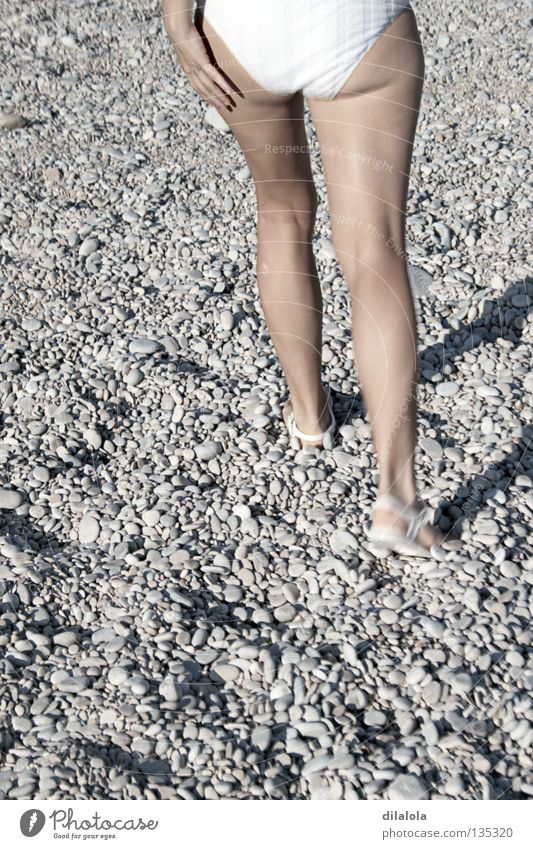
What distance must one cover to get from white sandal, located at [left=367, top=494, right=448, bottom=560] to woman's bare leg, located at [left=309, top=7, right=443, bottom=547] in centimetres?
9

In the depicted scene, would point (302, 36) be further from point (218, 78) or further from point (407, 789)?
point (407, 789)

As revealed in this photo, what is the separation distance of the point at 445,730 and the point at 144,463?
114 cm

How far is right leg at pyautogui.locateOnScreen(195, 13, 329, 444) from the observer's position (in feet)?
6.70

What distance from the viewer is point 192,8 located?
2.04 meters

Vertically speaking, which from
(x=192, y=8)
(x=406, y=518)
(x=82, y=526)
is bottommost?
(x=82, y=526)

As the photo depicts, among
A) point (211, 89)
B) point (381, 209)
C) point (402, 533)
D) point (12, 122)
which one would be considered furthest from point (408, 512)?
point (12, 122)

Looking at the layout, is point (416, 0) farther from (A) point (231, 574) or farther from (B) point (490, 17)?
(A) point (231, 574)

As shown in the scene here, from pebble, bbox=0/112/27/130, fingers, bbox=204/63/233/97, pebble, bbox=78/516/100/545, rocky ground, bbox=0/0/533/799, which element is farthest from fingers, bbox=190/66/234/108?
pebble, bbox=0/112/27/130

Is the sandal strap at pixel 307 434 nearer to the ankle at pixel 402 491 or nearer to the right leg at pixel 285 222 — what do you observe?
the right leg at pixel 285 222

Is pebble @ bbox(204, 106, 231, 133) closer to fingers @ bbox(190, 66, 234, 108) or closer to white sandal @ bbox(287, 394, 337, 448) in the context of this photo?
white sandal @ bbox(287, 394, 337, 448)

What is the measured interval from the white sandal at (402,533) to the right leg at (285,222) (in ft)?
1.41

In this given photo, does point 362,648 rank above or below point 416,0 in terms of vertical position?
below

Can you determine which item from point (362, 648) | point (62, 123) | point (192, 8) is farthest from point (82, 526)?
point (62, 123)

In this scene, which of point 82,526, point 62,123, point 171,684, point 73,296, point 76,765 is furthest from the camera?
point 62,123
